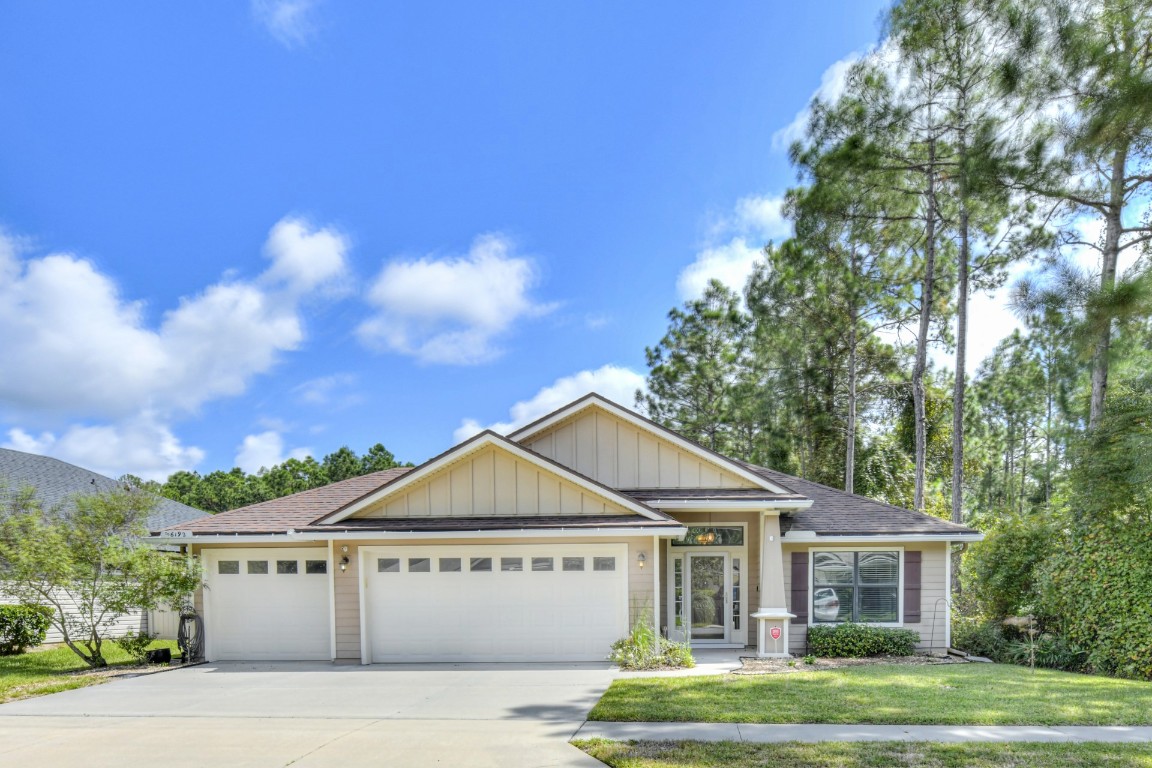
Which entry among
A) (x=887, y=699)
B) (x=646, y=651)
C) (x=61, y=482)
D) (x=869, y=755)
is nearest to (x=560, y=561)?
(x=646, y=651)

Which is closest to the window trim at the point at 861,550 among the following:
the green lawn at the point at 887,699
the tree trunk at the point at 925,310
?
the green lawn at the point at 887,699

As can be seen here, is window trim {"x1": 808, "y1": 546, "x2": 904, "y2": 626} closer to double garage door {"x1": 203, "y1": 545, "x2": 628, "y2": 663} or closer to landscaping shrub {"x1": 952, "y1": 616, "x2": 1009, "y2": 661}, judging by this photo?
landscaping shrub {"x1": 952, "y1": 616, "x2": 1009, "y2": 661}

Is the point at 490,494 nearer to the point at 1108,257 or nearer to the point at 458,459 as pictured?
the point at 458,459

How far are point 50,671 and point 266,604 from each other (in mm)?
3441

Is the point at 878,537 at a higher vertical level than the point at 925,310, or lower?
lower

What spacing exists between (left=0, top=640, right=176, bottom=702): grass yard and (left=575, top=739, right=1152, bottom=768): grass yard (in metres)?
8.36

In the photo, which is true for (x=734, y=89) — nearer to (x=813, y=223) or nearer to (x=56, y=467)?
(x=813, y=223)

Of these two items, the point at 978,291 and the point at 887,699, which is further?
the point at 978,291

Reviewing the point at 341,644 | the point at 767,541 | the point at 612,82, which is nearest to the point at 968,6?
the point at 612,82

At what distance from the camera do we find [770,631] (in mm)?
11203

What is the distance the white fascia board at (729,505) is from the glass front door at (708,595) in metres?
1.28

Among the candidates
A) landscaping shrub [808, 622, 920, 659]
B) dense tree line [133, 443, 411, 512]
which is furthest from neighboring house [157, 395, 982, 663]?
dense tree line [133, 443, 411, 512]

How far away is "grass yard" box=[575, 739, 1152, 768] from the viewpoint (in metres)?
4.86

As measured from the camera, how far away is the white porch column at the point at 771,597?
11.2m
